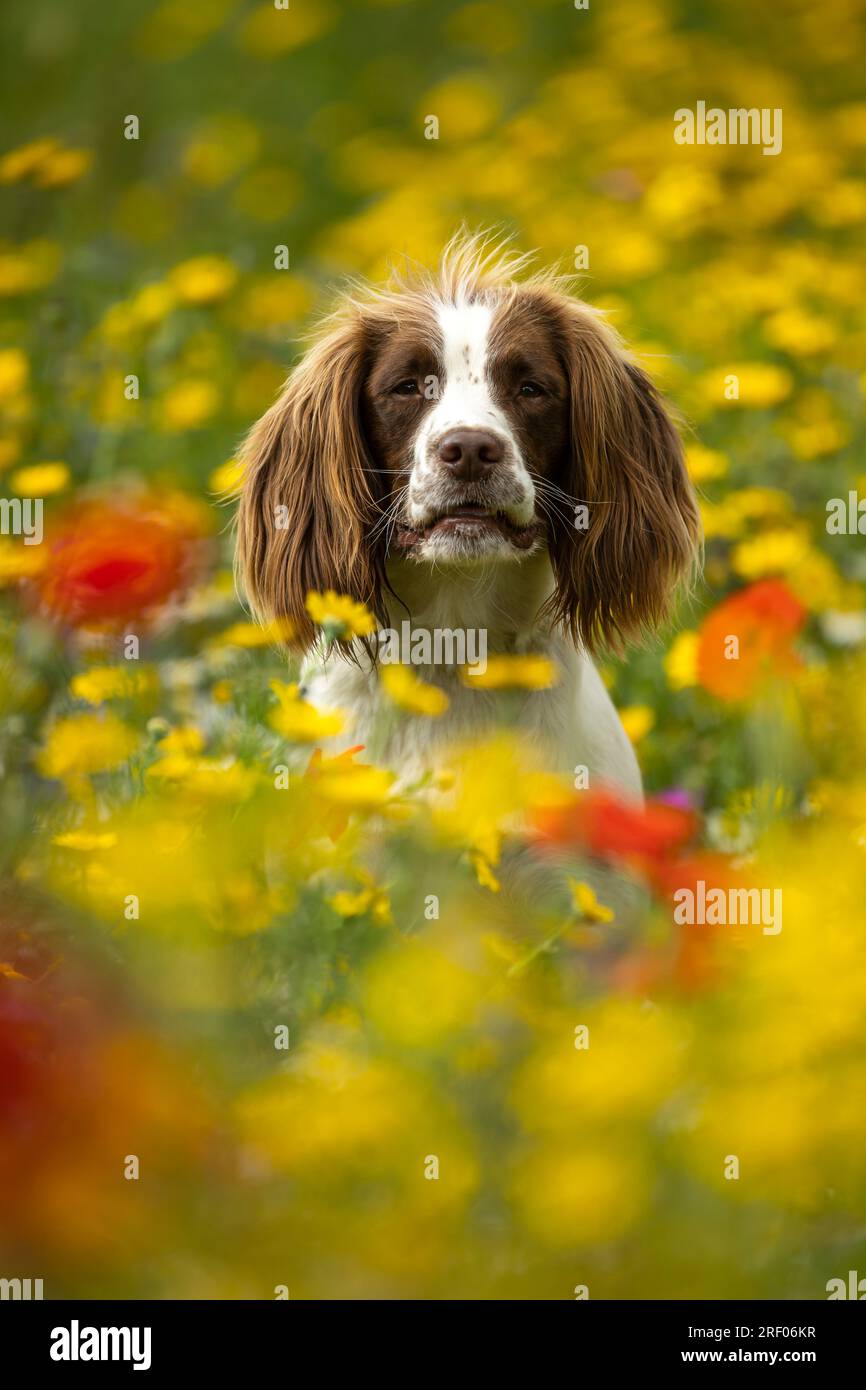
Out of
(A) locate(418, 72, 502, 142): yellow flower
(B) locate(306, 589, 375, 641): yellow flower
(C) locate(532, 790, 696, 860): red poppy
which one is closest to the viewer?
(C) locate(532, 790, 696, 860): red poppy

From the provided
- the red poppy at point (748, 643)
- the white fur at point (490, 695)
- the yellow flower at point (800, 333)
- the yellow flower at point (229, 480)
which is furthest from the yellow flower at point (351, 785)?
the yellow flower at point (800, 333)

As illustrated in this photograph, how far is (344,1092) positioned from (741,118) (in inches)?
105

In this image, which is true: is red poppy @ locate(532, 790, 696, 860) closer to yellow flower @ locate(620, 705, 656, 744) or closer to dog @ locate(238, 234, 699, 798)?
dog @ locate(238, 234, 699, 798)

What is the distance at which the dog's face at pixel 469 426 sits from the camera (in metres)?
2.89

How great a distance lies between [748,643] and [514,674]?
482 mm

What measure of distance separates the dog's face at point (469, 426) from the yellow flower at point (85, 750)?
0.69 metres

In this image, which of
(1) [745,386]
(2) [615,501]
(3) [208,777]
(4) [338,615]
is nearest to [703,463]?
(1) [745,386]

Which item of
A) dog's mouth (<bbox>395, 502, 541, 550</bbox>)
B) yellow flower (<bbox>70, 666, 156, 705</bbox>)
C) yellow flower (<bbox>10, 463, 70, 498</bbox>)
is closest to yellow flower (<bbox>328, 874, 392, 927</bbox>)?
yellow flower (<bbox>70, 666, 156, 705</bbox>)

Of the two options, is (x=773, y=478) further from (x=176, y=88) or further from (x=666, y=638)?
(x=176, y=88)

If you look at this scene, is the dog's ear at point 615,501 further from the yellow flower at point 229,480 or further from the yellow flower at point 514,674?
the yellow flower at point 229,480

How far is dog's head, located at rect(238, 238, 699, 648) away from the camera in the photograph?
2963mm

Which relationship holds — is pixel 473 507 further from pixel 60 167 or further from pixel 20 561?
pixel 60 167

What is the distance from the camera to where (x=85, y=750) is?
2492 millimetres

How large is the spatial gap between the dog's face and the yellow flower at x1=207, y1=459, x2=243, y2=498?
47cm
